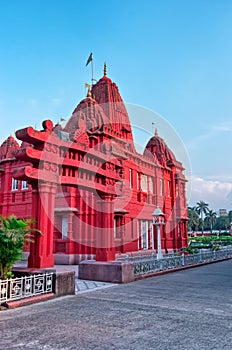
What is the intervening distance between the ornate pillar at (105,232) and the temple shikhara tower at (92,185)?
35mm

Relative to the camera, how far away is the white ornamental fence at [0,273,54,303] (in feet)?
Answer: 19.0

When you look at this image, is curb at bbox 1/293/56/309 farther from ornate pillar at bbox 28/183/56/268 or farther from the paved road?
ornate pillar at bbox 28/183/56/268

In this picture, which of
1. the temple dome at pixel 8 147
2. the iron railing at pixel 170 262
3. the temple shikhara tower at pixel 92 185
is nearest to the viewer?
the temple shikhara tower at pixel 92 185

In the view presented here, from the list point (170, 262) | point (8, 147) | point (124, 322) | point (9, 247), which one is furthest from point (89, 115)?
point (124, 322)

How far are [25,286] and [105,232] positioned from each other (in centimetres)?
446

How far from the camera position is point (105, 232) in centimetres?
1032

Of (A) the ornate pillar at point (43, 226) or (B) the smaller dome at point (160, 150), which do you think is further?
(B) the smaller dome at point (160, 150)

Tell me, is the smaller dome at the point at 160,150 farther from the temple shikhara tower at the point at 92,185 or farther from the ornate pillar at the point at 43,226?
the ornate pillar at the point at 43,226

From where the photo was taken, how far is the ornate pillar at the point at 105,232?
10.1 meters

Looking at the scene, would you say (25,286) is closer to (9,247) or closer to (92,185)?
(9,247)

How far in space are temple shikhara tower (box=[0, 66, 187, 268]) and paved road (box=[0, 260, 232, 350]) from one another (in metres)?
2.06

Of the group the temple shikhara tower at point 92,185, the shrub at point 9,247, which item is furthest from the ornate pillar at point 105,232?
the shrub at point 9,247

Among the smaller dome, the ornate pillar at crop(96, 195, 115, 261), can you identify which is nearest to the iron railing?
the ornate pillar at crop(96, 195, 115, 261)

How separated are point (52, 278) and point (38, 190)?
2.42m
